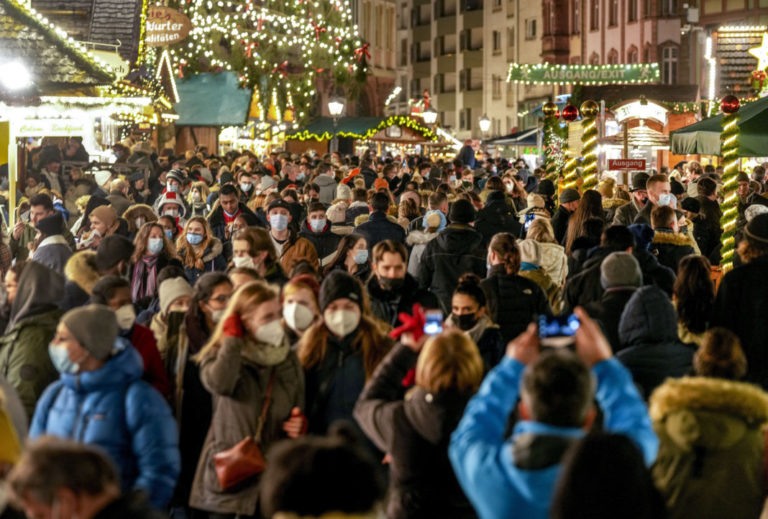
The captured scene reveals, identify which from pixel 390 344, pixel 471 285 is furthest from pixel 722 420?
pixel 471 285

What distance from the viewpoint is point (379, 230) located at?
13047 millimetres

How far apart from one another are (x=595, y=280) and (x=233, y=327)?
394 cm

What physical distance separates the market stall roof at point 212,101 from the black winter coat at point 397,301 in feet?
87.1

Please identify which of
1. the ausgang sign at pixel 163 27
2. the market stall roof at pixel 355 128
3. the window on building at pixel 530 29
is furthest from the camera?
the window on building at pixel 530 29

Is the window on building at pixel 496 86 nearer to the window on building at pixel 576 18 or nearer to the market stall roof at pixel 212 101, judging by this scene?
the window on building at pixel 576 18

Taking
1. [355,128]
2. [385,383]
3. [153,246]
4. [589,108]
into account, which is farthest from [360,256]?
[355,128]

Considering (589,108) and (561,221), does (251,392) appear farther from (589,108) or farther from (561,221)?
(589,108)

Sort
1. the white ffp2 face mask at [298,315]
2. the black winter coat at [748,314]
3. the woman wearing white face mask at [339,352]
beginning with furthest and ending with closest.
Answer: the black winter coat at [748,314] → the white ffp2 face mask at [298,315] → the woman wearing white face mask at [339,352]

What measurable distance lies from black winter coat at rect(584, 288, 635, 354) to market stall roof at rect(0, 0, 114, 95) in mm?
9144

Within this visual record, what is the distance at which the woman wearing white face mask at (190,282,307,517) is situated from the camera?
252 inches

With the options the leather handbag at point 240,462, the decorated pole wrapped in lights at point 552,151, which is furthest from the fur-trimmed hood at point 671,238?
the decorated pole wrapped in lights at point 552,151

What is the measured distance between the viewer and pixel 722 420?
5066mm

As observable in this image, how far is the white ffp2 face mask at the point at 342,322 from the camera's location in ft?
22.4

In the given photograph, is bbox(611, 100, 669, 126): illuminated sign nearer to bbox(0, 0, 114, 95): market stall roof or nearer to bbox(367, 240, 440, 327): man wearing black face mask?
bbox(0, 0, 114, 95): market stall roof
